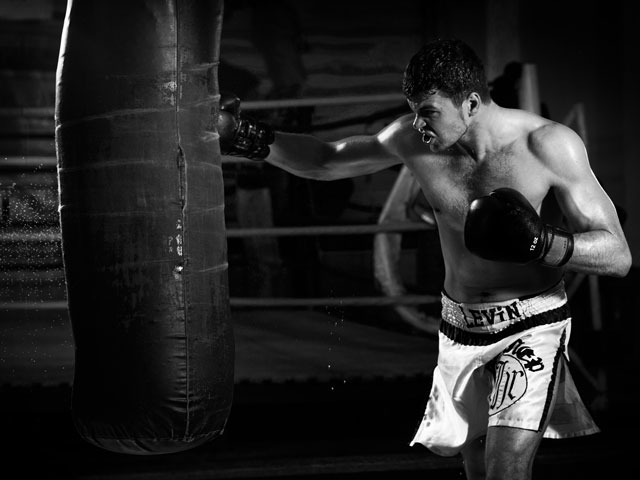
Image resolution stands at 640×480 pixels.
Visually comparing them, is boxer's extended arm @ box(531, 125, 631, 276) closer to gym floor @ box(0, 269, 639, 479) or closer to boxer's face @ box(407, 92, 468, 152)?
boxer's face @ box(407, 92, 468, 152)

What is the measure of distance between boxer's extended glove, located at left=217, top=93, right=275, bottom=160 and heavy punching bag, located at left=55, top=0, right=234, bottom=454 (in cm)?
31

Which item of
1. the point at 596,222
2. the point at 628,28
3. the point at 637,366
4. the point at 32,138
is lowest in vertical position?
the point at 637,366

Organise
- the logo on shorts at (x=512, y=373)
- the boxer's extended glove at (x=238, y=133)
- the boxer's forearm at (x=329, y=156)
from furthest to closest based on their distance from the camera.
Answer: the boxer's forearm at (x=329, y=156) < the boxer's extended glove at (x=238, y=133) < the logo on shorts at (x=512, y=373)

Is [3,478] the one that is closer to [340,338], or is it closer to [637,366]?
[340,338]

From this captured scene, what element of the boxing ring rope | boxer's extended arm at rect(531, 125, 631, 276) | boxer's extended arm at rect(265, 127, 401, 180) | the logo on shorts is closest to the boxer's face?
boxer's extended arm at rect(531, 125, 631, 276)

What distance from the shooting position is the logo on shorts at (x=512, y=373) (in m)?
1.55

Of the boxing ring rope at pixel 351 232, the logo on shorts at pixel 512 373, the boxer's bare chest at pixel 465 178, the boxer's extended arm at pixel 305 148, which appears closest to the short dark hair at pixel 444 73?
the boxer's bare chest at pixel 465 178

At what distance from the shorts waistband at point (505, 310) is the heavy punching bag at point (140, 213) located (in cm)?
55

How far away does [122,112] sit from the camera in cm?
145

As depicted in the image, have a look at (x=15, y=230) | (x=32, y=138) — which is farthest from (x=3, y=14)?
(x=15, y=230)

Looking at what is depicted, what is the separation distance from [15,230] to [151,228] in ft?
8.09

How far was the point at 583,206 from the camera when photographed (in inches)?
60.2

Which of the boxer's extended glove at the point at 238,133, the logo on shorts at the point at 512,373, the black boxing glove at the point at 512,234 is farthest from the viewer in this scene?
the boxer's extended glove at the point at 238,133

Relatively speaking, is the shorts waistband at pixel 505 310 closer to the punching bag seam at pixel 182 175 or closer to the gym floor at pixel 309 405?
the punching bag seam at pixel 182 175
